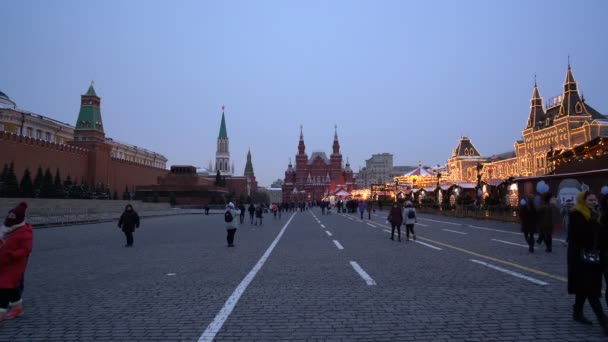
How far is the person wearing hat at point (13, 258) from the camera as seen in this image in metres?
5.45

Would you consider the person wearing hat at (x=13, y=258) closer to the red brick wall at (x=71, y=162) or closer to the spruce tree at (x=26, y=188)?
the spruce tree at (x=26, y=188)

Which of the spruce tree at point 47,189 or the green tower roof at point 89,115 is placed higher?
the green tower roof at point 89,115

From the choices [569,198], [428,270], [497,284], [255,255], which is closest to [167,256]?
[255,255]

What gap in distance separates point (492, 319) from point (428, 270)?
383 centimetres

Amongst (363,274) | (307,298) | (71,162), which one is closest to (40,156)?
(71,162)

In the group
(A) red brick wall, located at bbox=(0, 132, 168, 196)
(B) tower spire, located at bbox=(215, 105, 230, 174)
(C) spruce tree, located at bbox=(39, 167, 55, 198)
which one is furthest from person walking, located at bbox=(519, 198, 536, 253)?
(B) tower spire, located at bbox=(215, 105, 230, 174)

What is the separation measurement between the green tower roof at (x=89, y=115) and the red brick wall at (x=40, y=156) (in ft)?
23.8

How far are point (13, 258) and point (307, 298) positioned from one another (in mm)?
4041

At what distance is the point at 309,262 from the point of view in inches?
417

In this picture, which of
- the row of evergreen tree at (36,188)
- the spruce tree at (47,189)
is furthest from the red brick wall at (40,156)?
the spruce tree at (47,189)

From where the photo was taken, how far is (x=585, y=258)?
4.93 metres

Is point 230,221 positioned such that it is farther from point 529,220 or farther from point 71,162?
point 71,162

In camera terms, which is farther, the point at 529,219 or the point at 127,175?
the point at 127,175

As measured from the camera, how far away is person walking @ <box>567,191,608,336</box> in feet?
16.1
